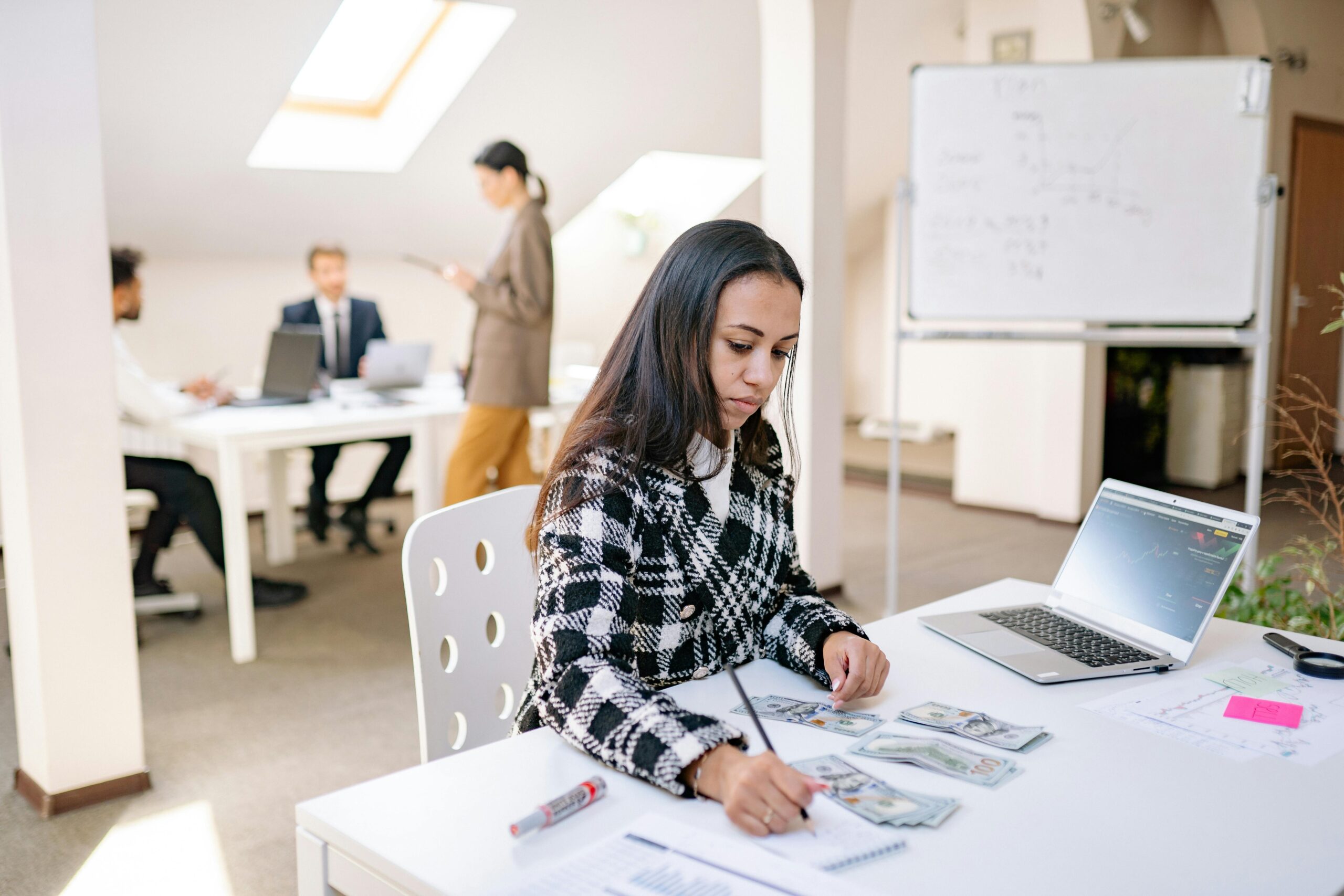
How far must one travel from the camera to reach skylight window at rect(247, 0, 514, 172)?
4.46m

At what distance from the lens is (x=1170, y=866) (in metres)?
0.86

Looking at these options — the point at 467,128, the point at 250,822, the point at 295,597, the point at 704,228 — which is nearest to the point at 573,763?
the point at 704,228

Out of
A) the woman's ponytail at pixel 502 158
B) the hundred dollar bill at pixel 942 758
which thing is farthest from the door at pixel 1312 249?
the hundred dollar bill at pixel 942 758

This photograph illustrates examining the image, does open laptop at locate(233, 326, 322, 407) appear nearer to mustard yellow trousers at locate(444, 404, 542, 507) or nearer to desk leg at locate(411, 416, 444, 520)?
desk leg at locate(411, 416, 444, 520)

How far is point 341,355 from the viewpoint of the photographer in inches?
189

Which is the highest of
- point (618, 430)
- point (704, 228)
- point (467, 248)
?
point (467, 248)

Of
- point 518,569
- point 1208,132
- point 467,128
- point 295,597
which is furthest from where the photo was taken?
point 467,128

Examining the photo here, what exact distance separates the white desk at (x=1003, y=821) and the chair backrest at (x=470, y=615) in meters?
0.32

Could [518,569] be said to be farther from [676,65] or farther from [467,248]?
[467,248]

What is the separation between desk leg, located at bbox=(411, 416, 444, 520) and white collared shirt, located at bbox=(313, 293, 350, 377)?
1.14m

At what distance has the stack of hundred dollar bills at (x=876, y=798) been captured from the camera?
92 cm

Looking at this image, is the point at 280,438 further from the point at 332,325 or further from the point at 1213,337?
the point at 1213,337

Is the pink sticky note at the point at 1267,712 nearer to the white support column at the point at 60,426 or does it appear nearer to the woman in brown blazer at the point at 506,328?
the white support column at the point at 60,426

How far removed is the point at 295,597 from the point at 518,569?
8.65ft
